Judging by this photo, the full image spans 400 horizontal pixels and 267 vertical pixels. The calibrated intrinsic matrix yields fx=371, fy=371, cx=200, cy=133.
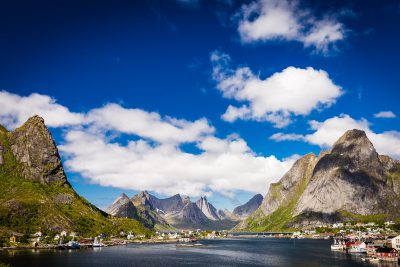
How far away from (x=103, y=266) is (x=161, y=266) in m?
21.4

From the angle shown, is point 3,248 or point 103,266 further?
point 3,248

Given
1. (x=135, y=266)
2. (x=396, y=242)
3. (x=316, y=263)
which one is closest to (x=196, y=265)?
(x=135, y=266)

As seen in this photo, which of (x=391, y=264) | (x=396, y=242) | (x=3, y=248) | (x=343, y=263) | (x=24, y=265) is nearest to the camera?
(x=24, y=265)

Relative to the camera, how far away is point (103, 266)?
136 meters

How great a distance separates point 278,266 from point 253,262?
16.4 m

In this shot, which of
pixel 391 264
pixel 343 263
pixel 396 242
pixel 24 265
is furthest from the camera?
pixel 396 242

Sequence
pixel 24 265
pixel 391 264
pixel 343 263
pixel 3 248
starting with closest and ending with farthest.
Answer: pixel 24 265 < pixel 391 264 < pixel 343 263 < pixel 3 248

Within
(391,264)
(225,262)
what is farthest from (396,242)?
(225,262)

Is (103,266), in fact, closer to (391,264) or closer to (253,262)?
(253,262)

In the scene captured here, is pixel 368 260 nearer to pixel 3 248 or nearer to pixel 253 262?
pixel 253 262

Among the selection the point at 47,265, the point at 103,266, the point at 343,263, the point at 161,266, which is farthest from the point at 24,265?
the point at 343,263

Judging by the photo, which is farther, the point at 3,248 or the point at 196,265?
the point at 3,248

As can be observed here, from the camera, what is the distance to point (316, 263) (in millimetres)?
147125

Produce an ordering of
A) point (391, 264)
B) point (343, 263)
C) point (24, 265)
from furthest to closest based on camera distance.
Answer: point (343, 263) → point (391, 264) → point (24, 265)
